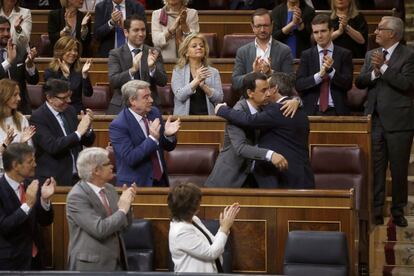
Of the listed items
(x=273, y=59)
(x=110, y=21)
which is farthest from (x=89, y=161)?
(x=110, y=21)

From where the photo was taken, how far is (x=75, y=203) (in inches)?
231

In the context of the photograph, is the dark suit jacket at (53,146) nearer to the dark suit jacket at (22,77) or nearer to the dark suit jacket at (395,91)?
the dark suit jacket at (22,77)

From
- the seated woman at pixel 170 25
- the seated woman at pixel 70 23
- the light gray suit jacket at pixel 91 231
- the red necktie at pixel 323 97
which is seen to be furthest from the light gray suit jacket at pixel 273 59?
the light gray suit jacket at pixel 91 231

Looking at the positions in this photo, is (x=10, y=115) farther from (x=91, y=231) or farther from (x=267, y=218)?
(x=267, y=218)

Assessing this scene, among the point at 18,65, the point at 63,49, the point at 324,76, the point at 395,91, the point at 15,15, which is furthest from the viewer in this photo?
the point at 15,15

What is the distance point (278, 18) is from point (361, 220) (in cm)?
311

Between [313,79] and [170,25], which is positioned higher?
[170,25]

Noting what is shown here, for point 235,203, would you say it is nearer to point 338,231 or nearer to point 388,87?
point 338,231

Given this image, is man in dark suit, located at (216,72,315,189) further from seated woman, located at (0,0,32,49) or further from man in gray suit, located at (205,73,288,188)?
seated woman, located at (0,0,32,49)

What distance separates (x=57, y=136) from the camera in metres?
7.19

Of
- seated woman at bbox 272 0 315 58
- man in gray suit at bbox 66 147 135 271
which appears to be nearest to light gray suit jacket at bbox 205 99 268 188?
man in gray suit at bbox 66 147 135 271

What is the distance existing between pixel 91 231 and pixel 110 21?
410 cm

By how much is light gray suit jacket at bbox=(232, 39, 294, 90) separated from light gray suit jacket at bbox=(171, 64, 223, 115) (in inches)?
6.5

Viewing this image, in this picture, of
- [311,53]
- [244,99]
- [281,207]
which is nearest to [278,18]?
[311,53]
